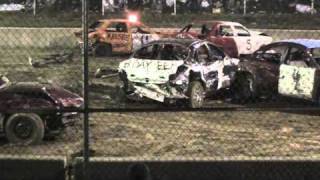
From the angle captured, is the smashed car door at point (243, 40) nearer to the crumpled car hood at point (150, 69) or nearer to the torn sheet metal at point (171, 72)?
the torn sheet metal at point (171, 72)

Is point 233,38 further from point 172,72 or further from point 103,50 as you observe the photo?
point 172,72

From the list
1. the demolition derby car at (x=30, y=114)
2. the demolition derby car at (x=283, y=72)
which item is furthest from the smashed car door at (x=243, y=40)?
the demolition derby car at (x=30, y=114)

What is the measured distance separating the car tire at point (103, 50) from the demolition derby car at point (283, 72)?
10.3 feet

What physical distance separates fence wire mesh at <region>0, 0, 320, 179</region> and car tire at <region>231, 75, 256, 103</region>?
0.03 meters

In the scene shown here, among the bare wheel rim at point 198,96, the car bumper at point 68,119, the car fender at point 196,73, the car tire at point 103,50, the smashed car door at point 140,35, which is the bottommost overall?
the bare wheel rim at point 198,96

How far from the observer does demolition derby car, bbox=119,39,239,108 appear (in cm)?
1415

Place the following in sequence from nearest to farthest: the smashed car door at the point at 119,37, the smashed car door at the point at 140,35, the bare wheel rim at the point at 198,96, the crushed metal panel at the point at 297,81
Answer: the crushed metal panel at the point at 297,81, the bare wheel rim at the point at 198,96, the smashed car door at the point at 119,37, the smashed car door at the point at 140,35

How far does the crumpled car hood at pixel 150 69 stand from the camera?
14117 mm

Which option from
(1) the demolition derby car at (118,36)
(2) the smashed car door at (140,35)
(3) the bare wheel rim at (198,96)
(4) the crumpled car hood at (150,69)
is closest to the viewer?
(4) the crumpled car hood at (150,69)

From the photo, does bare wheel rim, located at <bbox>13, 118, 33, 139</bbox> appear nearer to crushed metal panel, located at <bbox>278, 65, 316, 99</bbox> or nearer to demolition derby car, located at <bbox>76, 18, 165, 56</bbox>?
demolition derby car, located at <bbox>76, 18, 165, 56</bbox>

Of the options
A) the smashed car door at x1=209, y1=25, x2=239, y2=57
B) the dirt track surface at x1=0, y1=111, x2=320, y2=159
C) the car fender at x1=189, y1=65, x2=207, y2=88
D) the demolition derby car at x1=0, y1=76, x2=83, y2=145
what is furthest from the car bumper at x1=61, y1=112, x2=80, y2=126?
the smashed car door at x1=209, y1=25, x2=239, y2=57

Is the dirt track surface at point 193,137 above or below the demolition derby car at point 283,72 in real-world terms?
below

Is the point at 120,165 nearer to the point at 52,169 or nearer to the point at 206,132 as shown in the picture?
the point at 52,169

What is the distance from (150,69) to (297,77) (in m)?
3.03
